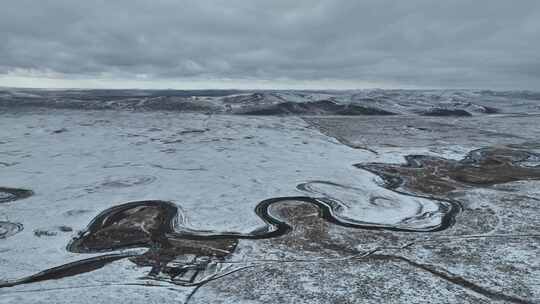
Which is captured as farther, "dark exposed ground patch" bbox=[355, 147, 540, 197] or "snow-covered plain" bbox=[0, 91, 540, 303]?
"dark exposed ground patch" bbox=[355, 147, 540, 197]

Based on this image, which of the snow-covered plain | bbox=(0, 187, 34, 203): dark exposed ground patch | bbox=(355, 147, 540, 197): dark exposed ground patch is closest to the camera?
the snow-covered plain

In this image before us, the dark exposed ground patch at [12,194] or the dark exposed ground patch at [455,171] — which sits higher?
the dark exposed ground patch at [455,171]

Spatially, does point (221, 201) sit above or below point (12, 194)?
above

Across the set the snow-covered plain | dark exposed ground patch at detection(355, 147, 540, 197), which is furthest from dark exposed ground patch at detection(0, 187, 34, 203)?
dark exposed ground patch at detection(355, 147, 540, 197)

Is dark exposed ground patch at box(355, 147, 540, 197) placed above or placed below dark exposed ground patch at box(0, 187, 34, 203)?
above

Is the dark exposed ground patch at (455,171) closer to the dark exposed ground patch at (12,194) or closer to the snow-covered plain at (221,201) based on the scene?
the snow-covered plain at (221,201)

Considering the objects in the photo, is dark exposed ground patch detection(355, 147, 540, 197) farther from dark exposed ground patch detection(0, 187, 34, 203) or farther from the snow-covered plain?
dark exposed ground patch detection(0, 187, 34, 203)

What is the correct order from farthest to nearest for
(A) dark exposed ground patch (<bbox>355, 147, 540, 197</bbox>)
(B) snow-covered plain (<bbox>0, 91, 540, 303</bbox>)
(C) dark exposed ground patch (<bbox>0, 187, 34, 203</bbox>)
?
1. (A) dark exposed ground patch (<bbox>355, 147, 540, 197</bbox>)
2. (C) dark exposed ground patch (<bbox>0, 187, 34, 203</bbox>)
3. (B) snow-covered plain (<bbox>0, 91, 540, 303</bbox>)

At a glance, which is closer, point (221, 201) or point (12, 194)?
point (221, 201)

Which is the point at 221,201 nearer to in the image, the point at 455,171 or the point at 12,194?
the point at 12,194

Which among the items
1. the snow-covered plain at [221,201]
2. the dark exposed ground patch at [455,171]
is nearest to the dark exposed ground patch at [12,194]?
the snow-covered plain at [221,201]

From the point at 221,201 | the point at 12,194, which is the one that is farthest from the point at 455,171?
the point at 12,194
